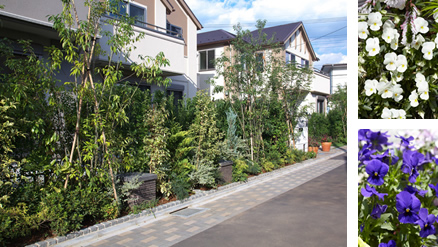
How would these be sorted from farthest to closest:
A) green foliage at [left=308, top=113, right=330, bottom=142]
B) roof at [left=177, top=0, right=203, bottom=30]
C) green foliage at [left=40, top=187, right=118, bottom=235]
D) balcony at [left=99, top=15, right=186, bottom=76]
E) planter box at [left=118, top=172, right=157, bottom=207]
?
1. green foliage at [left=308, top=113, right=330, bottom=142]
2. roof at [left=177, top=0, right=203, bottom=30]
3. balcony at [left=99, top=15, right=186, bottom=76]
4. planter box at [left=118, top=172, right=157, bottom=207]
5. green foliage at [left=40, top=187, right=118, bottom=235]

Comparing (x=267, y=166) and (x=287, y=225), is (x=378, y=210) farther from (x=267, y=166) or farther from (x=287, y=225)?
(x=267, y=166)

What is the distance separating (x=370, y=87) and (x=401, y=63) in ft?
0.51

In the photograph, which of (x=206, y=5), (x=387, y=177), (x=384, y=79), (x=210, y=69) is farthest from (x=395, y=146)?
(x=206, y=5)

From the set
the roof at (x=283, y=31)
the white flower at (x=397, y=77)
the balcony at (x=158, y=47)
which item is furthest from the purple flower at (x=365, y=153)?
the roof at (x=283, y=31)

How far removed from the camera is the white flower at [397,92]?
1433 mm

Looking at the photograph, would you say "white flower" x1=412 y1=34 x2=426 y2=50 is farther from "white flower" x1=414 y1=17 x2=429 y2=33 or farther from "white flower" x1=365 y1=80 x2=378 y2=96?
"white flower" x1=365 y1=80 x2=378 y2=96

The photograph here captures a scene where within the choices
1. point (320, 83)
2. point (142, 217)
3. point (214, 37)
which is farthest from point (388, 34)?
point (214, 37)

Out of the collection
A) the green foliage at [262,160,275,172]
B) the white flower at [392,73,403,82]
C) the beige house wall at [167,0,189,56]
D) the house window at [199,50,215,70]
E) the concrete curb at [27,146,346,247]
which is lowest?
the concrete curb at [27,146,346,247]

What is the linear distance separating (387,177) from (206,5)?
59.8 meters

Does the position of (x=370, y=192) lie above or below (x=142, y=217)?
above

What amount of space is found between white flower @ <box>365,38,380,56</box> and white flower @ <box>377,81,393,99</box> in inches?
5.2

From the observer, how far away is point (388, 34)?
1424 mm

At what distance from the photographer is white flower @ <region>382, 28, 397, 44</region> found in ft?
4.67

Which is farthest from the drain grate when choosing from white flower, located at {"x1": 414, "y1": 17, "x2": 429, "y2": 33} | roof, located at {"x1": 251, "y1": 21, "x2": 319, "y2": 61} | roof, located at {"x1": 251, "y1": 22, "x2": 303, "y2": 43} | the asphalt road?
roof, located at {"x1": 251, "y1": 22, "x2": 303, "y2": 43}
